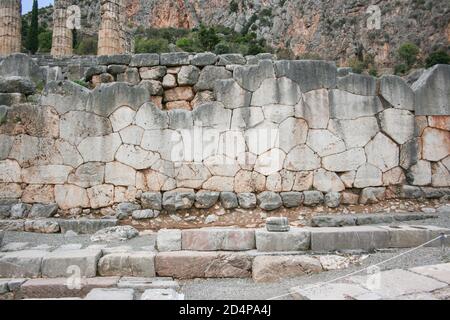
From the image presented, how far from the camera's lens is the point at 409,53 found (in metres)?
37.5

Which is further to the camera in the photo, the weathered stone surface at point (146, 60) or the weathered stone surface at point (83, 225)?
the weathered stone surface at point (146, 60)

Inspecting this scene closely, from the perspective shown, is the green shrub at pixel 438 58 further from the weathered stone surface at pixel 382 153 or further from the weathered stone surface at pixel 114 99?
the weathered stone surface at pixel 114 99

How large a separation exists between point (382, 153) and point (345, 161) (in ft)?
2.29

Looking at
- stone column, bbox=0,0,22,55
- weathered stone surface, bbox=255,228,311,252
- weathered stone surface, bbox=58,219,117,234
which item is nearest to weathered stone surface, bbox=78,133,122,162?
weathered stone surface, bbox=58,219,117,234

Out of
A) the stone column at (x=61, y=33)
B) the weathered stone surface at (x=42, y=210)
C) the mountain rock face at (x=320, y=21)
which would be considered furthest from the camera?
the mountain rock face at (x=320, y=21)

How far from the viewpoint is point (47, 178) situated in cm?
636

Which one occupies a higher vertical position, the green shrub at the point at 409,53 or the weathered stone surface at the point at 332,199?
the green shrub at the point at 409,53

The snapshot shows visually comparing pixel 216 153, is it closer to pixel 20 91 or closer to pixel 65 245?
pixel 65 245

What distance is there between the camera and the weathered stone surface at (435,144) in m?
6.84

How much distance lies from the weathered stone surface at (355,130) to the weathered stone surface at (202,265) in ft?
10.1

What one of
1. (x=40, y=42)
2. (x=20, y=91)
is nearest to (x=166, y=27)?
(x=40, y=42)

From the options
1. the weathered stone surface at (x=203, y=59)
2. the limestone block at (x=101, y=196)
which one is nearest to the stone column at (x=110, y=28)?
the weathered stone surface at (x=203, y=59)

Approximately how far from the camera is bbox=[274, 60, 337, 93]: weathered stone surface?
653 cm

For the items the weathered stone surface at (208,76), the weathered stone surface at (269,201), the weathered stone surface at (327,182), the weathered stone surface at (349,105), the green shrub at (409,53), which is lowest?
the weathered stone surface at (269,201)
